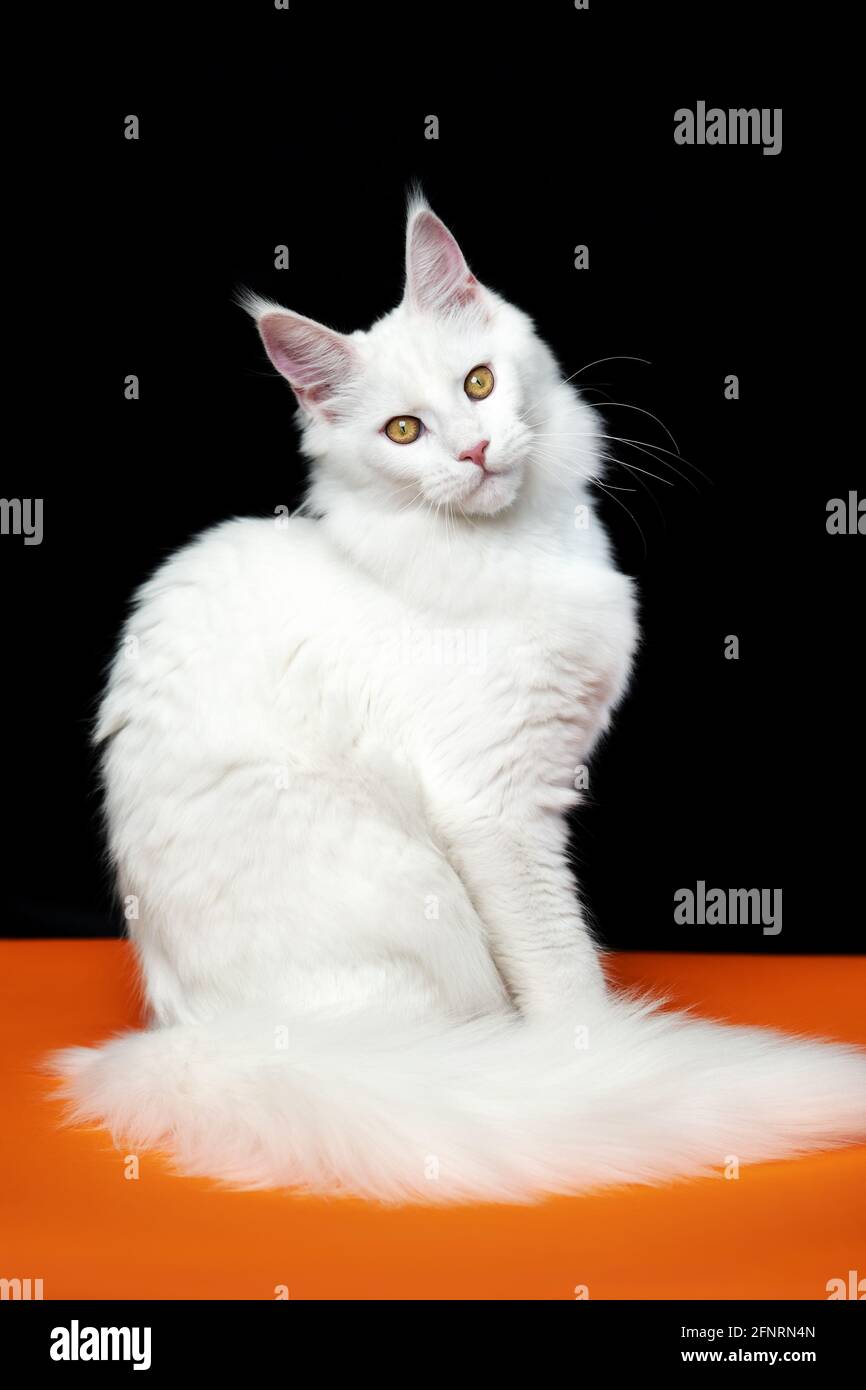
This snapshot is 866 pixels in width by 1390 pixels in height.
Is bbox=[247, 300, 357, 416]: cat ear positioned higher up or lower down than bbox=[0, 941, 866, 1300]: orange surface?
higher up

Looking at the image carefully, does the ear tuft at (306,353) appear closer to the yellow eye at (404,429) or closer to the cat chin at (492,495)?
the yellow eye at (404,429)

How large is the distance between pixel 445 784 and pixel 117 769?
72 cm

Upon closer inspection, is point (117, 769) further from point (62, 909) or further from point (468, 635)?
point (62, 909)

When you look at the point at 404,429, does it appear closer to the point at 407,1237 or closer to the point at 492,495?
the point at 492,495

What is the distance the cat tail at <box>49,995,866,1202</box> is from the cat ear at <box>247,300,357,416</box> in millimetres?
1302

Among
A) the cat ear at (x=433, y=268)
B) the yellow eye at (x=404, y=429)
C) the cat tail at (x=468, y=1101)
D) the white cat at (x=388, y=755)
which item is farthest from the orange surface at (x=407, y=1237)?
the cat ear at (x=433, y=268)

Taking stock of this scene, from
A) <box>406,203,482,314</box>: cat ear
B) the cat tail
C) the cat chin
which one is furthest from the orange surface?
<box>406,203,482,314</box>: cat ear

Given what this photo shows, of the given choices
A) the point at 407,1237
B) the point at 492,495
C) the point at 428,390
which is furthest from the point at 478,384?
the point at 407,1237

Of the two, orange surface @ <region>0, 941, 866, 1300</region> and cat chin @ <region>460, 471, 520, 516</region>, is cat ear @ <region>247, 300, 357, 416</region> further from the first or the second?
orange surface @ <region>0, 941, 866, 1300</region>

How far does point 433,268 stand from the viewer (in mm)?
3270

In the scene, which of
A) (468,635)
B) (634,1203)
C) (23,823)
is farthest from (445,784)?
(23,823)

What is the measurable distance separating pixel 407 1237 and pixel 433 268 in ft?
6.36

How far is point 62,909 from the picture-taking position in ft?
15.9

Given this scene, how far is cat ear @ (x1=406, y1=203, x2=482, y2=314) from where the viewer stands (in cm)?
323
